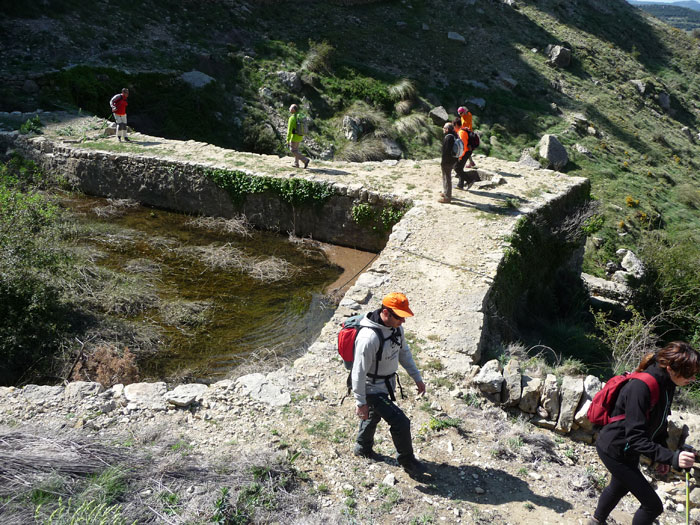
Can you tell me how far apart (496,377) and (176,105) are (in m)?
14.5

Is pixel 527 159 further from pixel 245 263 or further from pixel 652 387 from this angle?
pixel 652 387

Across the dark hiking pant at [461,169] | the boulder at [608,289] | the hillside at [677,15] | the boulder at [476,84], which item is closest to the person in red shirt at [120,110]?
the dark hiking pant at [461,169]

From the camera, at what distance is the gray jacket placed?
414cm

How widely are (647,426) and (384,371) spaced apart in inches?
76.2

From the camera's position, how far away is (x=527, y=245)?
32.2 feet

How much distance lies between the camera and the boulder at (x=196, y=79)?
17.5 m

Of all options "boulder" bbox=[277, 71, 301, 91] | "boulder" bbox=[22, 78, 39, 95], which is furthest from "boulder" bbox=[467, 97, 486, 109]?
"boulder" bbox=[22, 78, 39, 95]

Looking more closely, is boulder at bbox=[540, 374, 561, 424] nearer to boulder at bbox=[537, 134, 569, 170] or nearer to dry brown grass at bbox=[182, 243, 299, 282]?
dry brown grass at bbox=[182, 243, 299, 282]

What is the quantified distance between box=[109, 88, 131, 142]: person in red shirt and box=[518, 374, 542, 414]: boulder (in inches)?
463

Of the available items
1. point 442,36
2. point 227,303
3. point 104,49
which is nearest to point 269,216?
point 227,303

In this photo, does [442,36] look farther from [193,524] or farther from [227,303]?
[193,524]

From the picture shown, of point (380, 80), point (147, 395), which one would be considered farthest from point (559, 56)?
point (147, 395)

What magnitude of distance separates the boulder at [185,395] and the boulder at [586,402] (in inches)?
158

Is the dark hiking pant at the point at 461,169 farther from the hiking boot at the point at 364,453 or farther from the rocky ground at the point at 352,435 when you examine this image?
the hiking boot at the point at 364,453
